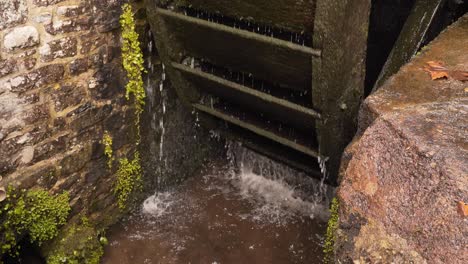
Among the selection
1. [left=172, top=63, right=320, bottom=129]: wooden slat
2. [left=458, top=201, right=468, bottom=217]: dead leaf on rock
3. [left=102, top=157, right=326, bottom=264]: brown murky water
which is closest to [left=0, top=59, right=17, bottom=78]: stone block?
[left=172, top=63, right=320, bottom=129]: wooden slat

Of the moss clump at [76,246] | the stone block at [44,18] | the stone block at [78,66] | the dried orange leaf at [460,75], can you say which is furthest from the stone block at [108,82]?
the dried orange leaf at [460,75]

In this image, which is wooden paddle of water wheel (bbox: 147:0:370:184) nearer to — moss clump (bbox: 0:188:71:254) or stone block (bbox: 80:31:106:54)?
stone block (bbox: 80:31:106:54)

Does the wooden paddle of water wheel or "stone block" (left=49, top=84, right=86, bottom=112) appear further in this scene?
"stone block" (left=49, top=84, right=86, bottom=112)

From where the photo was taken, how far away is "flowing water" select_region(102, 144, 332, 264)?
11.5ft

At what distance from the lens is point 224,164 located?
4648 mm

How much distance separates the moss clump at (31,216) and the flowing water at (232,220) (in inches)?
20.7

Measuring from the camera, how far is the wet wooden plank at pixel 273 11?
2.47m

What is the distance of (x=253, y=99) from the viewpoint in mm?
3213

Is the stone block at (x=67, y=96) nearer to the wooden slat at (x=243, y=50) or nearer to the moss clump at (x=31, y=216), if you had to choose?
the moss clump at (x=31, y=216)

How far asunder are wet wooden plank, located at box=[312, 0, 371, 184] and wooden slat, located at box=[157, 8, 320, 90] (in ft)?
0.33

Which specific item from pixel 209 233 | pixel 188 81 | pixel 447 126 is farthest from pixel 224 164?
pixel 447 126

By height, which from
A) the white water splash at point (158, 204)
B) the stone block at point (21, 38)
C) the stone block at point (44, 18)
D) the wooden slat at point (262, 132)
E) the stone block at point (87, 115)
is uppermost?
Result: the stone block at point (44, 18)

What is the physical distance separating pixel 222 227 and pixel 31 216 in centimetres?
147

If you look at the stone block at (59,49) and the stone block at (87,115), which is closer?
the stone block at (59,49)
